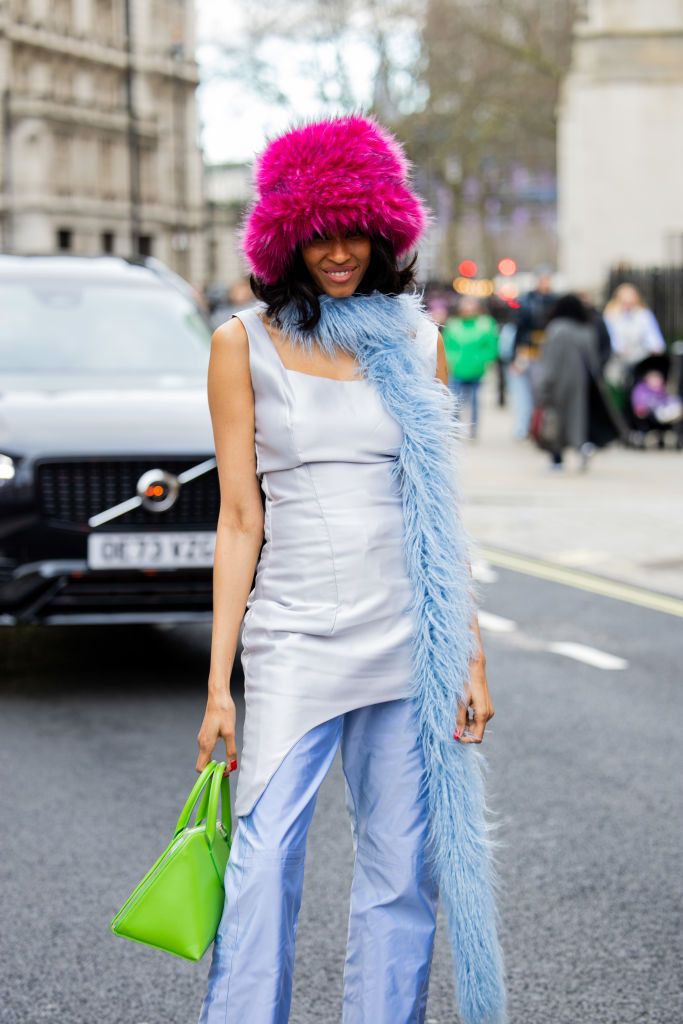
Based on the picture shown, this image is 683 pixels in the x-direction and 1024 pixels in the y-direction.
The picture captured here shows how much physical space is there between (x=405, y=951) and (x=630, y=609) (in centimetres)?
652

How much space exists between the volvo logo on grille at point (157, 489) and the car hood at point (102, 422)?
0.09m

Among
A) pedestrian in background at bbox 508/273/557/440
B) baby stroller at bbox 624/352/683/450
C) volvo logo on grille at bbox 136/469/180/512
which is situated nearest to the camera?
volvo logo on grille at bbox 136/469/180/512

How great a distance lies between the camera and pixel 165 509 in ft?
22.0

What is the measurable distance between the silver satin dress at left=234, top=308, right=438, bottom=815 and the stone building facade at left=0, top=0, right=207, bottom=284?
237ft

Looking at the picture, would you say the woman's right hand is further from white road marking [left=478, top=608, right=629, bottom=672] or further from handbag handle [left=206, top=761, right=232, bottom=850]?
white road marking [left=478, top=608, right=629, bottom=672]

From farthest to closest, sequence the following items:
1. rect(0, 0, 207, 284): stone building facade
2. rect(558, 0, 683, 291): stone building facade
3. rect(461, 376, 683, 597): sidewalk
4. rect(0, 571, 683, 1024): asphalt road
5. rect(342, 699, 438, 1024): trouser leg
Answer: rect(0, 0, 207, 284): stone building facade < rect(558, 0, 683, 291): stone building facade < rect(461, 376, 683, 597): sidewalk < rect(0, 571, 683, 1024): asphalt road < rect(342, 699, 438, 1024): trouser leg

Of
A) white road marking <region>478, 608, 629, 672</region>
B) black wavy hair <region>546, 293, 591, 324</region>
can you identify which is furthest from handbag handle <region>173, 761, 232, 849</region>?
black wavy hair <region>546, 293, 591, 324</region>

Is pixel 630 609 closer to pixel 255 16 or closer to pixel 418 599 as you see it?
pixel 418 599

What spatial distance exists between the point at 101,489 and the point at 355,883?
12.7ft

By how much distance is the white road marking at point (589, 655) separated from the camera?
7797 millimetres

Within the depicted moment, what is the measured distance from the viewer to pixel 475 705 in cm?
311

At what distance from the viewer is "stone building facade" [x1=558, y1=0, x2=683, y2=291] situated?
25891 millimetres

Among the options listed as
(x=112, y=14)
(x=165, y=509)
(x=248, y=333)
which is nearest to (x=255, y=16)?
(x=112, y=14)

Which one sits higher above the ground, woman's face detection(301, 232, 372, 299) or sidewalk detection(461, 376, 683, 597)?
woman's face detection(301, 232, 372, 299)
